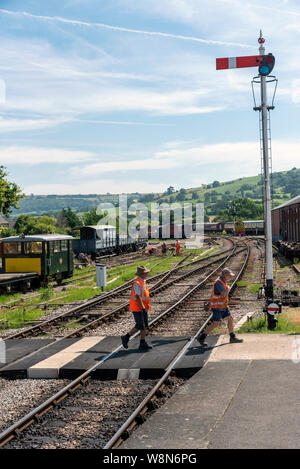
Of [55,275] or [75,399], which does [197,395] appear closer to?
[75,399]

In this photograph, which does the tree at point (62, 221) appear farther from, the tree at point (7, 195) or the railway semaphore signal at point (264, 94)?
the railway semaphore signal at point (264, 94)

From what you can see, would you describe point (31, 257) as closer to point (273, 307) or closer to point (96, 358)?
point (96, 358)

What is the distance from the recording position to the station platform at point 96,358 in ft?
30.2

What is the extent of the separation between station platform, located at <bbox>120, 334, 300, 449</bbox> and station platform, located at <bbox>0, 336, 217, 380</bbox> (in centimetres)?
79

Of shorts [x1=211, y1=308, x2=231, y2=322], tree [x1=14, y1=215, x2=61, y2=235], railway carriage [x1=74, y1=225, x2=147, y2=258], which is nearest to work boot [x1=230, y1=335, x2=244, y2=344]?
shorts [x1=211, y1=308, x2=231, y2=322]

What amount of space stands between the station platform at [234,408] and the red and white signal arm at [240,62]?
21.3ft

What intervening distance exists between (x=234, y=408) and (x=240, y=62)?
8.20 m

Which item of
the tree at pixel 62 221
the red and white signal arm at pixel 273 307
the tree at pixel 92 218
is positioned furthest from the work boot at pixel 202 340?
the tree at pixel 62 221

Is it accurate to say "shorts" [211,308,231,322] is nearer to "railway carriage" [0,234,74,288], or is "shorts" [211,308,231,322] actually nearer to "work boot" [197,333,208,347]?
"work boot" [197,333,208,347]

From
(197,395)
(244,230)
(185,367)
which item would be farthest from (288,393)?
(244,230)

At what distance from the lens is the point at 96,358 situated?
10055 mm

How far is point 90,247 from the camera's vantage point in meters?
40.8

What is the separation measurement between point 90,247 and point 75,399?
32902mm
